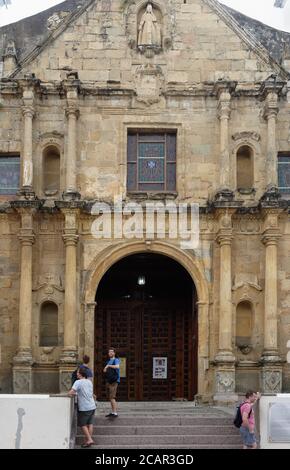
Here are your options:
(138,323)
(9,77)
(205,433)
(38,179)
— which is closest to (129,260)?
(138,323)

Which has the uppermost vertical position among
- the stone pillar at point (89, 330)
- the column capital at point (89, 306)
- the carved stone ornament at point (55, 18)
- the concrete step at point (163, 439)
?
the carved stone ornament at point (55, 18)

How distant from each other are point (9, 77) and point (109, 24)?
109 inches

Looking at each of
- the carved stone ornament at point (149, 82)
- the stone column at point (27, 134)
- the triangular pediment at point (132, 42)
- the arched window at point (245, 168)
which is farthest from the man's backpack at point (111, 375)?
the triangular pediment at point (132, 42)

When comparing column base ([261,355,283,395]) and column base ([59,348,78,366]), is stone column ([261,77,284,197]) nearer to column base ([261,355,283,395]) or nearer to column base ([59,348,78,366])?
column base ([261,355,283,395])

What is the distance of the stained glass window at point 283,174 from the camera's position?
954 inches

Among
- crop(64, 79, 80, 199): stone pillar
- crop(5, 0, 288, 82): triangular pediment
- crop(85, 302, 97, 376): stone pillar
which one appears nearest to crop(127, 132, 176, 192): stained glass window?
crop(64, 79, 80, 199): stone pillar

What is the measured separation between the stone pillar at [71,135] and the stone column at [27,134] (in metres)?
0.84

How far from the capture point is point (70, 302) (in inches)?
901

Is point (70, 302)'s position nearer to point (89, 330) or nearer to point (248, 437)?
point (89, 330)

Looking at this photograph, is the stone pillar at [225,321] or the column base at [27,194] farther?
the column base at [27,194]

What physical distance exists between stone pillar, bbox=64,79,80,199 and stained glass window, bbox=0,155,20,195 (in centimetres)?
136

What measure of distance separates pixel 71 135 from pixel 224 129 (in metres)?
3.58

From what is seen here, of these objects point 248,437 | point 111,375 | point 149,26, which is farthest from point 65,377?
point 149,26

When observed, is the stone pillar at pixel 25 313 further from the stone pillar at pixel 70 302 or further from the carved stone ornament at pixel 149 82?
the carved stone ornament at pixel 149 82
